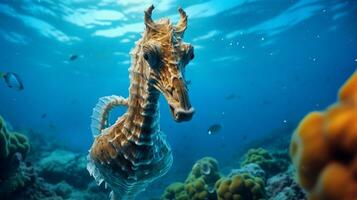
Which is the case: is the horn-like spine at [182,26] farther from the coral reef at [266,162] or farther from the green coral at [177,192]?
the coral reef at [266,162]

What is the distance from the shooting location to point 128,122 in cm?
452

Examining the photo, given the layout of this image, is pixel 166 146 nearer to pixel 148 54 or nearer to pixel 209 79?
pixel 148 54

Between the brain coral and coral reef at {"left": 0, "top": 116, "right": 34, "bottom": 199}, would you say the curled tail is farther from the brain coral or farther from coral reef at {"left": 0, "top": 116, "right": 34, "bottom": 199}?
the brain coral

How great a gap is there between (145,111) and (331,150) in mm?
2780

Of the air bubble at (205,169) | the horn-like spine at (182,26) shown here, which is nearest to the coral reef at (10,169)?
the air bubble at (205,169)

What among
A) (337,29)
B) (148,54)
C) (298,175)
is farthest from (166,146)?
(337,29)

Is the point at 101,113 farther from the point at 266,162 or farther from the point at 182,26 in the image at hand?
the point at 266,162

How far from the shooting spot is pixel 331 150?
177 centimetres

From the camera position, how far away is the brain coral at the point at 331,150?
1.67 m

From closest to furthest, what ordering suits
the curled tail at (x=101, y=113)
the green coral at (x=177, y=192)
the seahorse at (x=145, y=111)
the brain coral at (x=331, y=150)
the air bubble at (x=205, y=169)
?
1. the brain coral at (x=331, y=150)
2. the seahorse at (x=145, y=111)
3. the curled tail at (x=101, y=113)
4. the green coral at (x=177, y=192)
5. the air bubble at (x=205, y=169)

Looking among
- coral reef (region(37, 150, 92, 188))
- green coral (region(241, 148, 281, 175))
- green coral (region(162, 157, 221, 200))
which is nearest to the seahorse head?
green coral (region(162, 157, 221, 200))

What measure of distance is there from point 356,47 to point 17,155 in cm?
6076

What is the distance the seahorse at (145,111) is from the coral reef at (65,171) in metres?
7.47

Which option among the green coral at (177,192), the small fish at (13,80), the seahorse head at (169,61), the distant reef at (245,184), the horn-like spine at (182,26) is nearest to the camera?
the seahorse head at (169,61)
